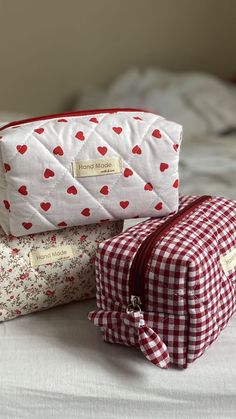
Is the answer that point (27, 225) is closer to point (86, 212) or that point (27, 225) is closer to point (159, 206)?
point (86, 212)

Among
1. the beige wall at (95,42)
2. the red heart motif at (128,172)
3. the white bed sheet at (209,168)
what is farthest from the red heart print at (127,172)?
the beige wall at (95,42)

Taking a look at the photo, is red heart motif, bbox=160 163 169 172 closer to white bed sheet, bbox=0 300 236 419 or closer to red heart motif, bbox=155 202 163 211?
red heart motif, bbox=155 202 163 211

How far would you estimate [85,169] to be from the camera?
85 cm

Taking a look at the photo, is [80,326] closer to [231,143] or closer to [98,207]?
[98,207]

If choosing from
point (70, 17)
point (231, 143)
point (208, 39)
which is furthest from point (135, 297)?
point (208, 39)

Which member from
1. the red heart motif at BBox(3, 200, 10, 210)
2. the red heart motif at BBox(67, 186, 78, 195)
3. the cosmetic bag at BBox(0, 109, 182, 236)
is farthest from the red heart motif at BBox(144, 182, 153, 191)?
the red heart motif at BBox(3, 200, 10, 210)

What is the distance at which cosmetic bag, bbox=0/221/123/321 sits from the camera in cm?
89

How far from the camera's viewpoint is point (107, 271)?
83 cm

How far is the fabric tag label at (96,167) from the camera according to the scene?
2.79ft

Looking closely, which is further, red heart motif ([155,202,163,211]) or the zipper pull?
red heart motif ([155,202,163,211])

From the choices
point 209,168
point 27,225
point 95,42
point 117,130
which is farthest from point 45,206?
point 95,42

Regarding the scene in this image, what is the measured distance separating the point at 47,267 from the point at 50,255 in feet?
0.07

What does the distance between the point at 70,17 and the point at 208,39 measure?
652 millimetres

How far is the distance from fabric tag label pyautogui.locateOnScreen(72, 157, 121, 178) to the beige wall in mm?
1549
